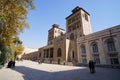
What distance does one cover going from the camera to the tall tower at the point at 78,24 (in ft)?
107

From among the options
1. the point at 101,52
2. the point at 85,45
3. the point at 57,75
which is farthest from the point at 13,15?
the point at 85,45

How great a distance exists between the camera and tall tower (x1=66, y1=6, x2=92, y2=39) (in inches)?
1289

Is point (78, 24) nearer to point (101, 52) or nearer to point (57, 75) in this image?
point (101, 52)

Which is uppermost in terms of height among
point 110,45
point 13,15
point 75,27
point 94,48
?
point 75,27

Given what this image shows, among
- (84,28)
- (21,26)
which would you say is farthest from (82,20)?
(21,26)

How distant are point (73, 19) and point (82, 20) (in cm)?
595

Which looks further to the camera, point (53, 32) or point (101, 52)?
point (53, 32)

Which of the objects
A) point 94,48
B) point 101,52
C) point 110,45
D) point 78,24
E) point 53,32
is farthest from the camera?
point 53,32

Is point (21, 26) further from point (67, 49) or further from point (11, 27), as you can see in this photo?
point (67, 49)

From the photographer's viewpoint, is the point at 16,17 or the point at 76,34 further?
the point at 76,34

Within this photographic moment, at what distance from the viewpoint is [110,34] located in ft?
63.8

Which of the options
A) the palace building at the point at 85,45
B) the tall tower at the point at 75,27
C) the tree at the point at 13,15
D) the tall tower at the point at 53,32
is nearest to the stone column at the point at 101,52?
the palace building at the point at 85,45

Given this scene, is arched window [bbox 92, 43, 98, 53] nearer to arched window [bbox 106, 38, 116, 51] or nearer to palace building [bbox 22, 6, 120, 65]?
palace building [bbox 22, 6, 120, 65]

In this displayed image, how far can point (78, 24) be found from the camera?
1372 inches
